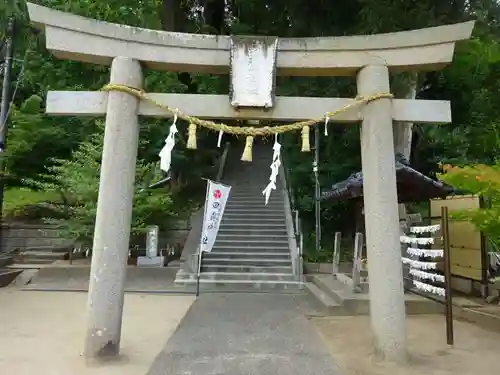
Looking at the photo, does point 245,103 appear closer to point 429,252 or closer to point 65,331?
point 429,252

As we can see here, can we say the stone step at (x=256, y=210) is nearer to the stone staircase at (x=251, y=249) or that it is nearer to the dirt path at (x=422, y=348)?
the stone staircase at (x=251, y=249)

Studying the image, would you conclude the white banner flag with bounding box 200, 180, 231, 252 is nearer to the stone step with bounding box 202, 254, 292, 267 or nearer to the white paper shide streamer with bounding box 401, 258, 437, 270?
the stone step with bounding box 202, 254, 292, 267

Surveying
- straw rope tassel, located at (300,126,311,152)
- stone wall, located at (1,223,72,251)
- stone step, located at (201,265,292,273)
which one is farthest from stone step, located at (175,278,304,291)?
straw rope tassel, located at (300,126,311,152)

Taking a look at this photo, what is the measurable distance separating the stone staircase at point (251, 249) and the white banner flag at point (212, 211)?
1.29m

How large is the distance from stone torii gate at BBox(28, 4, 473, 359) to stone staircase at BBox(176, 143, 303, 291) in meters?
6.79

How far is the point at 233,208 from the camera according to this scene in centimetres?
1712

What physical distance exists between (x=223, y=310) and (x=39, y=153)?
1200 cm

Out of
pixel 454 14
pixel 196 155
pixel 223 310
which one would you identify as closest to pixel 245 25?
pixel 196 155

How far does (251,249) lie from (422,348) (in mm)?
8255

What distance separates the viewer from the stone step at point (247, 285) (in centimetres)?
1231

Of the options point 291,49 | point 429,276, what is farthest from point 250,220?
point 291,49

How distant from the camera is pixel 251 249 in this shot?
565 inches

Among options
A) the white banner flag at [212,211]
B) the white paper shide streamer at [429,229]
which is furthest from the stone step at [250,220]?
the white paper shide streamer at [429,229]

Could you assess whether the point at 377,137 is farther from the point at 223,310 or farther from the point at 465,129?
the point at 465,129
